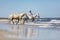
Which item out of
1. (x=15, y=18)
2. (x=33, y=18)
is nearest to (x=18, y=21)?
(x=15, y=18)

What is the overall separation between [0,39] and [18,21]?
16.1ft

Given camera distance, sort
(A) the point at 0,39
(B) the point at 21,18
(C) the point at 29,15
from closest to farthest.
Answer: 1. (A) the point at 0,39
2. (B) the point at 21,18
3. (C) the point at 29,15

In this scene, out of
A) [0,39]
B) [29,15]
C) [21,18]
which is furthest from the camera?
[29,15]

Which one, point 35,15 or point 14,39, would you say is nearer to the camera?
point 14,39

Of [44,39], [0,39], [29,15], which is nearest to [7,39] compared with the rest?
[0,39]

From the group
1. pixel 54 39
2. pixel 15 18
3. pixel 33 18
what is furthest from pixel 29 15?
pixel 54 39

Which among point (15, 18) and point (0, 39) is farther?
point (15, 18)

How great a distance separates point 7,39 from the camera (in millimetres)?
3449

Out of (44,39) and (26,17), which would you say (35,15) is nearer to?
(26,17)

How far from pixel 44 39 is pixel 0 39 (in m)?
0.78

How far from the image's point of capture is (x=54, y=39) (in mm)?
3572

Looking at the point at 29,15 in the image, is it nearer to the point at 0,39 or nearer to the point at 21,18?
the point at 21,18

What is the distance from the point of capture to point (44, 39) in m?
3.52

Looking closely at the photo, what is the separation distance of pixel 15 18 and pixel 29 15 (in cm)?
77
